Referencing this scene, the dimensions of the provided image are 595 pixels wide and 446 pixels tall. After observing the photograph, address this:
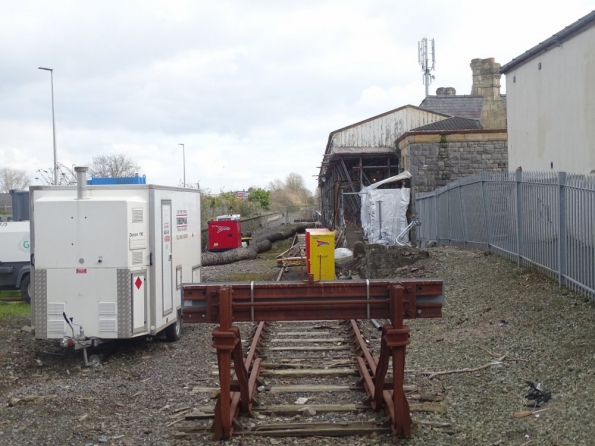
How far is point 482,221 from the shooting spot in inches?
623

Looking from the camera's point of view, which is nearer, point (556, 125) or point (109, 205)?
point (109, 205)

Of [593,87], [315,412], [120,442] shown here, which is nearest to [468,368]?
[315,412]

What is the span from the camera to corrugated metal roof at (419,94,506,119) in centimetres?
3800

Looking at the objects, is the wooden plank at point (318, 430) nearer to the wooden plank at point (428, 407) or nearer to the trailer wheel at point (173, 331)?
the wooden plank at point (428, 407)

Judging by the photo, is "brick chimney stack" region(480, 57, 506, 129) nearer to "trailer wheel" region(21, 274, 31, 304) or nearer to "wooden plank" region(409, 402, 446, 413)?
"trailer wheel" region(21, 274, 31, 304)

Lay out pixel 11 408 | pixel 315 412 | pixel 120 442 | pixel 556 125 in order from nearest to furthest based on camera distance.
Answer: pixel 120 442
pixel 315 412
pixel 11 408
pixel 556 125

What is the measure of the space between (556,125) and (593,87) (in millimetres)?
2561

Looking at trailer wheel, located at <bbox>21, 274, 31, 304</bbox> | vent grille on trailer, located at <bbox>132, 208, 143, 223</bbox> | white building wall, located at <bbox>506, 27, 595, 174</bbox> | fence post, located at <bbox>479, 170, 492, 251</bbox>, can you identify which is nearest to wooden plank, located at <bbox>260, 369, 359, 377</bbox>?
vent grille on trailer, located at <bbox>132, 208, 143, 223</bbox>

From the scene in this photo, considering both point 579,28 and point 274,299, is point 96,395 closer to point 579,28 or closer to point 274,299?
point 274,299

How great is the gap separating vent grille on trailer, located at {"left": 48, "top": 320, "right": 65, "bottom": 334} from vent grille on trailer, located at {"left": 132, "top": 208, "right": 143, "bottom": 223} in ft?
5.92

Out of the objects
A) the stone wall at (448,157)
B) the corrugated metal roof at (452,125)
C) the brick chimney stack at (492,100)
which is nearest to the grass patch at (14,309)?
the stone wall at (448,157)

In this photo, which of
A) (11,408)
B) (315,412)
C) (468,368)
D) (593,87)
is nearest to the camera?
(315,412)

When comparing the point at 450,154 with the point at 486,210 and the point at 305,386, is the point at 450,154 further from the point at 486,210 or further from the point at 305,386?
the point at 305,386

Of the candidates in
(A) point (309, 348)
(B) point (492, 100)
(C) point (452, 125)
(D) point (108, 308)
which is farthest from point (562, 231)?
(B) point (492, 100)
